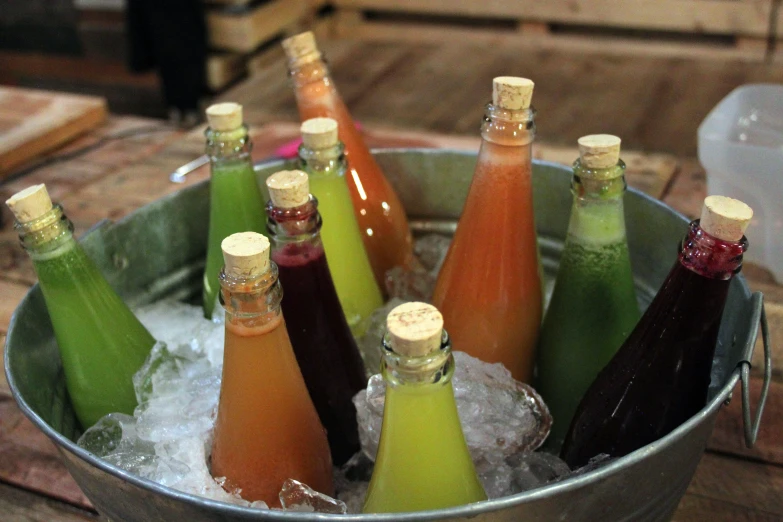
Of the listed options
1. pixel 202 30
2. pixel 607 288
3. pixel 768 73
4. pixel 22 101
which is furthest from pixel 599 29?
pixel 607 288

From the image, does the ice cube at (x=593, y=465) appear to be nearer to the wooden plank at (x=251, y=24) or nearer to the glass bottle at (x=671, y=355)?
the glass bottle at (x=671, y=355)

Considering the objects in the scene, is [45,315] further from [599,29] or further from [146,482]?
[599,29]

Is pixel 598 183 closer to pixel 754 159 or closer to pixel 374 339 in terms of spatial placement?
pixel 374 339

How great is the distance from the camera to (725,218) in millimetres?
359

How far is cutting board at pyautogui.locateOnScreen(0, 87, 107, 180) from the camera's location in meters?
1.01

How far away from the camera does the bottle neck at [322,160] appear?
503mm

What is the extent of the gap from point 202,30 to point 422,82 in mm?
684

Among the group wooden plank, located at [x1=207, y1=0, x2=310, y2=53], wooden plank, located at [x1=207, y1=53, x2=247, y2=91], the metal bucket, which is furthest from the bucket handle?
wooden plank, located at [x1=207, y1=53, x2=247, y2=91]

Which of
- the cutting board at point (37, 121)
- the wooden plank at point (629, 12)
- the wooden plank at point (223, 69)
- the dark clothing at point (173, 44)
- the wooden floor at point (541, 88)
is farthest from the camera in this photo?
the wooden plank at point (223, 69)

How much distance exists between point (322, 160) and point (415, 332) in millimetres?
232

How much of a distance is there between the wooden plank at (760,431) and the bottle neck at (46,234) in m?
0.50

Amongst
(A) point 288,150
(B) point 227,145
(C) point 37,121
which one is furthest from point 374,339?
(C) point 37,121

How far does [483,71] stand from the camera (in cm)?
152

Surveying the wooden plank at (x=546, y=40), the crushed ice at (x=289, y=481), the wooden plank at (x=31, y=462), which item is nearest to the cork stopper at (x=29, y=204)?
the crushed ice at (x=289, y=481)
